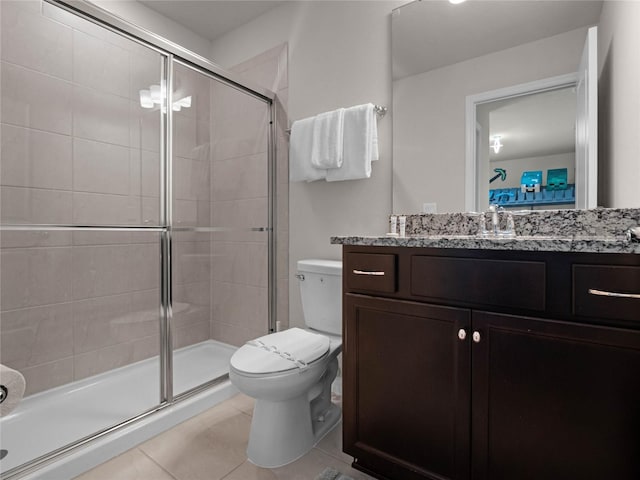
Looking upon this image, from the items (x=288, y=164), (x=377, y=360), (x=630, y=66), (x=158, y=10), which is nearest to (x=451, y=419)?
(x=377, y=360)

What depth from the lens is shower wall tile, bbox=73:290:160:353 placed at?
1.98 meters

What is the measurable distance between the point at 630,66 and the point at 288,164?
5.65ft

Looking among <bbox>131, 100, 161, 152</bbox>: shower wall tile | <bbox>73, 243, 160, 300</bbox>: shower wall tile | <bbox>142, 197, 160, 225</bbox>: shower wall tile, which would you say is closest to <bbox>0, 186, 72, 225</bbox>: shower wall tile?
<bbox>73, 243, 160, 300</bbox>: shower wall tile

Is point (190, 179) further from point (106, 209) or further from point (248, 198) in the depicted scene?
point (106, 209)

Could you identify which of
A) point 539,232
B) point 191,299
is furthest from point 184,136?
point 539,232

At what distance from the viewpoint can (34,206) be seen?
1682 mm

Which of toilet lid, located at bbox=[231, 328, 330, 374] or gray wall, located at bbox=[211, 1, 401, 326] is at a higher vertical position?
gray wall, located at bbox=[211, 1, 401, 326]

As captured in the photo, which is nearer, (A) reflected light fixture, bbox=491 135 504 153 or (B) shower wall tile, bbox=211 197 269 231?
(A) reflected light fixture, bbox=491 135 504 153

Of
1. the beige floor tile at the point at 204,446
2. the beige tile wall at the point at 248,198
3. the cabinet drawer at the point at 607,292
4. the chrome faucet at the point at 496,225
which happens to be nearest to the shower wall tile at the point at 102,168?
the beige tile wall at the point at 248,198

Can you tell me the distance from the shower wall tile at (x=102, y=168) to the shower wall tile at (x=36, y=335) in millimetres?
681

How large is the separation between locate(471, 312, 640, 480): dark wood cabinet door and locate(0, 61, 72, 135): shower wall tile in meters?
2.14

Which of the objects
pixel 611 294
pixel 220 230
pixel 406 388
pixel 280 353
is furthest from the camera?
pixel 220 230

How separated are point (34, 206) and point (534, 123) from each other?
2.35 metres

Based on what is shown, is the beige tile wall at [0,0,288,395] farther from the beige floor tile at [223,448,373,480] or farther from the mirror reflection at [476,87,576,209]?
the mirror reflection at [476,87,576,209]
